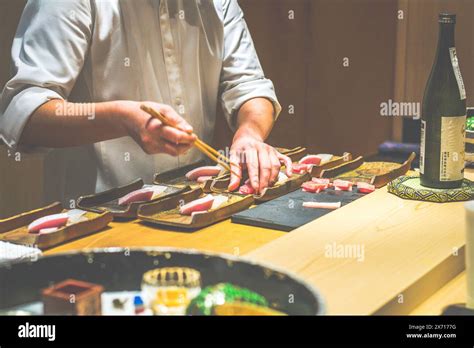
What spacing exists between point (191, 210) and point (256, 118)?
0.93 m

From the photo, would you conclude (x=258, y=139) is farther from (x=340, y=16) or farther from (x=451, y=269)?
(x=340, y=16)

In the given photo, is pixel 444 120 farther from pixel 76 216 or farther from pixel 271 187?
pixel 76 216

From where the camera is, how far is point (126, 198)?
1769mm

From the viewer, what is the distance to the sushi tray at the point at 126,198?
170cm

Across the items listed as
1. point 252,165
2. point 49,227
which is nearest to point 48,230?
point 49,227

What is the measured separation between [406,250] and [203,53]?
149 centimetres

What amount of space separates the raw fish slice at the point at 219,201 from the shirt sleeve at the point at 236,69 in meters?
0.94

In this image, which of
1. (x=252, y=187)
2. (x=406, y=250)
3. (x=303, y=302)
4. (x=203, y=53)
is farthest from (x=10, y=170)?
(x=303, y=302)

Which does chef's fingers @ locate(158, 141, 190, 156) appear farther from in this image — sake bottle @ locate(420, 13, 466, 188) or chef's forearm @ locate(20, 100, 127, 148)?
sake bottle @ locate(420, 13, 466, 188)

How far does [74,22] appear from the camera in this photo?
2.33m

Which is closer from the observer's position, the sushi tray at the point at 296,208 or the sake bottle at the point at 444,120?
the sushi tray at the point at 296,208

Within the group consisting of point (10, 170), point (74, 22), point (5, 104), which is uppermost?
point (74, 22)

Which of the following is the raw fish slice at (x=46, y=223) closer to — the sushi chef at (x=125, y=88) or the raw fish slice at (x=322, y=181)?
the sushi chef at (x=125, y=88)

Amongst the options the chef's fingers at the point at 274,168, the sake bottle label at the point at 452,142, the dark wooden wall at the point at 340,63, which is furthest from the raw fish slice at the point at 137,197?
the dark wooden wall at the point at 340,63
